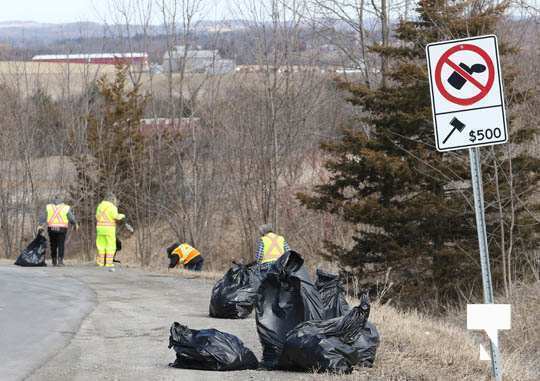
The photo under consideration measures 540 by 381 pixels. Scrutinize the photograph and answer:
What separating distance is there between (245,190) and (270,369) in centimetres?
2780

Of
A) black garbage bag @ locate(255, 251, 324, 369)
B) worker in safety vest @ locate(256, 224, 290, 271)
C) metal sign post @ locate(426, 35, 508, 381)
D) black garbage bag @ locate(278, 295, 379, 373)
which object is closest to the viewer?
metal sign post @ locate(426, 35, 508, 381)

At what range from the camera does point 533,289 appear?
2048cm

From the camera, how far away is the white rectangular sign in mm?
8172

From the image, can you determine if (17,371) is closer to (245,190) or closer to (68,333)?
(68,333)

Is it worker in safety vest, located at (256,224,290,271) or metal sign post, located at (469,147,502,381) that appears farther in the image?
worker in safety vest, located at (256,224,290,271)

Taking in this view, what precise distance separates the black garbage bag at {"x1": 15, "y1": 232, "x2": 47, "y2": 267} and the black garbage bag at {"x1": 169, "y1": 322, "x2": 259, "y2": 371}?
16.1 m

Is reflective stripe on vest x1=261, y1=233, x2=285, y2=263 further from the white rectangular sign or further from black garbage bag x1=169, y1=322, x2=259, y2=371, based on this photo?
the white rectangular sign

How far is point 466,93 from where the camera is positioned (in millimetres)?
8250

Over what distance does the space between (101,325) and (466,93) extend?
241 inches

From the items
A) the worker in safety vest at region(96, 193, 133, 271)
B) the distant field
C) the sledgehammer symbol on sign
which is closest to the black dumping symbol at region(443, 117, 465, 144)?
the sledgehammer symbol on sign

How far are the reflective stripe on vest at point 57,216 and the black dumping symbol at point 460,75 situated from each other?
60.6ft

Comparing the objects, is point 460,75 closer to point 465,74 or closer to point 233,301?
point 465,74

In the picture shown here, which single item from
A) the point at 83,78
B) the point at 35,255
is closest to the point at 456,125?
the point at 35,255

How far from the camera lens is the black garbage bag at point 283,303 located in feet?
31.9
